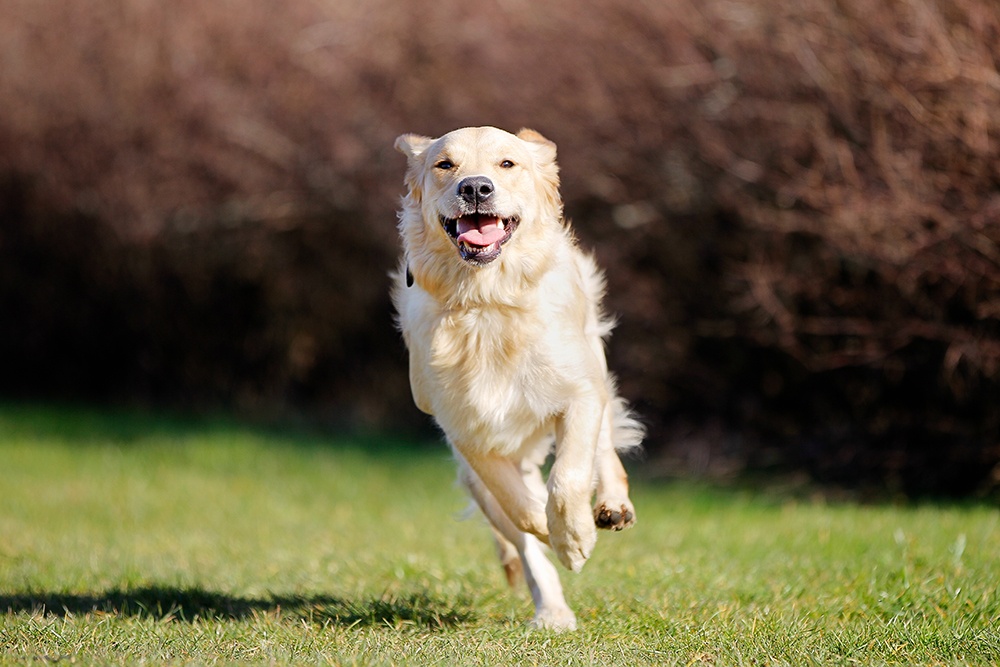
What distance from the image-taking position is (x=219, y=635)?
4156 millimetres

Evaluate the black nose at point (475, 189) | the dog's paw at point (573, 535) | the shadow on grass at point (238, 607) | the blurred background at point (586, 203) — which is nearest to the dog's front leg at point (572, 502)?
the dog's paw at point (573, 535)

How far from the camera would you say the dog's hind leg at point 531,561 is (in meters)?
4.55

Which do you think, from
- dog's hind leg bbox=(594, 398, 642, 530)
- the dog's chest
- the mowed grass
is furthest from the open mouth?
the mowed grass

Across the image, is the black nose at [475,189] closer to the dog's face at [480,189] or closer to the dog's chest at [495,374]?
the dog's face at [480,189]

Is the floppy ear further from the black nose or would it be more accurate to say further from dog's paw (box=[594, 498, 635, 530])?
dog's paw (box=[594, 498, 635, 530])

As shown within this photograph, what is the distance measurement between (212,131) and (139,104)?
102 cm

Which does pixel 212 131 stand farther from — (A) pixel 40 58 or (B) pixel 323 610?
(B) pixel 323 610

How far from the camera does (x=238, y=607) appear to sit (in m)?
4.90

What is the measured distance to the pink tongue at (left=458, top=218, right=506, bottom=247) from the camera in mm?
4367

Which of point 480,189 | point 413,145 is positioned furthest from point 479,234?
point 413,145

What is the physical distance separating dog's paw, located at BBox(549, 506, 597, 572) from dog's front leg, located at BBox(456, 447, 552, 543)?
0.21m

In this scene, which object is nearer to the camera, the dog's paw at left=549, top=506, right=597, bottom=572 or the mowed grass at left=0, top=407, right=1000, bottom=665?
the mowed grass at left=0, top=407, right=1000, bottom=665

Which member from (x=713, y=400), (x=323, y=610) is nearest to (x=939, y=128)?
(x=713, y=400)

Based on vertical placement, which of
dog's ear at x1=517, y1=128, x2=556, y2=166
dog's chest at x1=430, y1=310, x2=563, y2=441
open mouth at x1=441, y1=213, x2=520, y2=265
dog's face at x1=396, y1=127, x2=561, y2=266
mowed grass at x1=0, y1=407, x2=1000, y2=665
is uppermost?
dog's ear at x1=517, y1=128, x2=556, y2=166
